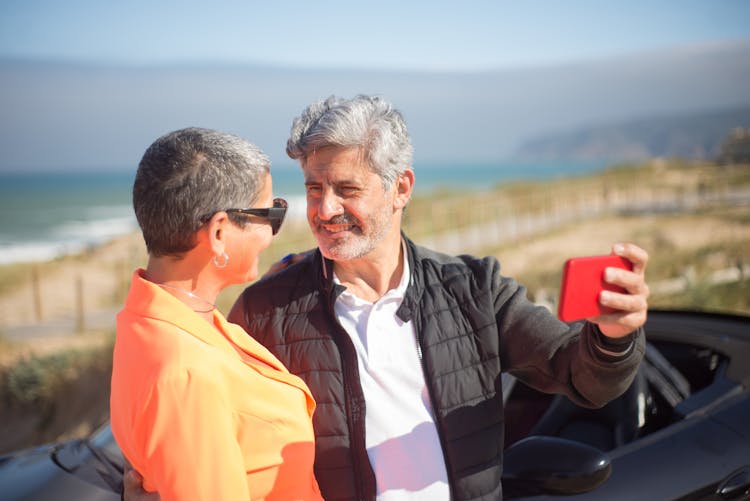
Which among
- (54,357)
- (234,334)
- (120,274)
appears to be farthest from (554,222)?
(234,334)

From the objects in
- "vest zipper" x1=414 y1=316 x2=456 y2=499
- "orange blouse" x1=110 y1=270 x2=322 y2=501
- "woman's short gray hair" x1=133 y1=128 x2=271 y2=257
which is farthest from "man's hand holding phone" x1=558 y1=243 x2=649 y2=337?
"woman's short gray hair" x1=133 y1=128 x2=271 y2=257

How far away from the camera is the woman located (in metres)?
1.18

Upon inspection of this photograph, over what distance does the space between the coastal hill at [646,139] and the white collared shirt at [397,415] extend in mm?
9537

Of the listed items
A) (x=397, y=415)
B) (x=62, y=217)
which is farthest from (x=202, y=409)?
(x=62, y=217)

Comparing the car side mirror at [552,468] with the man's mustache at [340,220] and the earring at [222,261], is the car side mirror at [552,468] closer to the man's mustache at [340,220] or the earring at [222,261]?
the man's mustache at [340,220]

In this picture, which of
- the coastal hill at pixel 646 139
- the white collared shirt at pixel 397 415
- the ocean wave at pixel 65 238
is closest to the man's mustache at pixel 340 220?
the white collared shirt at pixel 397 415

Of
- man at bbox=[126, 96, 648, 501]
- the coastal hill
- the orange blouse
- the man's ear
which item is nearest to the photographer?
the orange blouse

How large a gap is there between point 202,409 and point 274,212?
0.47m

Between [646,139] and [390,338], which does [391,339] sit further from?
[646,139]

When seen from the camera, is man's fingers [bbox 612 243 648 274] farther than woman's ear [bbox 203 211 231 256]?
Yes

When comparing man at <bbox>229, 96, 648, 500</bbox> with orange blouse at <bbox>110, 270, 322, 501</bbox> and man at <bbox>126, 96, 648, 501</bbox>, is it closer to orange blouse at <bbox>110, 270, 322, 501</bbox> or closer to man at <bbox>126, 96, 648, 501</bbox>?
man at <bbox>126, 96, 648, 501</bbox>

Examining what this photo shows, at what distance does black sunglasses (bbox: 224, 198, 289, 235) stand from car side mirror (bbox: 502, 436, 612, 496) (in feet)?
3.38

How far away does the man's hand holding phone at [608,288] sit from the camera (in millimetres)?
1443

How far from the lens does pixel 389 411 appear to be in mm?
1811
